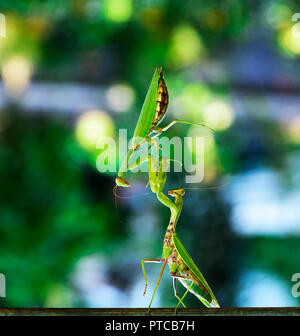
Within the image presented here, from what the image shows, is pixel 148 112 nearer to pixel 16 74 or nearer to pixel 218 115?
pixel 218 115

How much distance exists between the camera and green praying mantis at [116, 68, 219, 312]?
489mm

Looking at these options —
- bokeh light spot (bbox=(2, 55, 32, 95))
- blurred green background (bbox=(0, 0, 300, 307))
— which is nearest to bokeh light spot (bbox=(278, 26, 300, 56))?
blurred green background (bbox=(0, 0, 300, 307))

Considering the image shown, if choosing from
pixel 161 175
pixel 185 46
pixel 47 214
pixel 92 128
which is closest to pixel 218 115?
pixel 185 46

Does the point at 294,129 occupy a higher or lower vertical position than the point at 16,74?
lower

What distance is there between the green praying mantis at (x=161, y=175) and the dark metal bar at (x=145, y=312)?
0.06ft

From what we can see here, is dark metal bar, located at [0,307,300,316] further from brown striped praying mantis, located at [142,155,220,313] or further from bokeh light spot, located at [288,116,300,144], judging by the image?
bokeh light spot, located at [288,116,300,144]

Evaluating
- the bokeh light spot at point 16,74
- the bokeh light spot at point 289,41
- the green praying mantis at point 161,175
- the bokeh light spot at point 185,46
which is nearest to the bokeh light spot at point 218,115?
the bokeh light spot at point 185,46

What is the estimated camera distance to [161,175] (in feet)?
1.68

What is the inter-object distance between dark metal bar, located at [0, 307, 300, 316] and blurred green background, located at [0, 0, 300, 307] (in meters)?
0.62

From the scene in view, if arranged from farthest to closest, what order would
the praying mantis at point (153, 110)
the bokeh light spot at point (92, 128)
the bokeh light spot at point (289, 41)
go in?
the bokeh light spot at point (289, 41)
the bokeh light spot at point (92, 128)
the praying mantis at point (153, 110)

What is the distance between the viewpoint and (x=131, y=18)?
4.00 feet

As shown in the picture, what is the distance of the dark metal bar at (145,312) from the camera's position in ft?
1.60

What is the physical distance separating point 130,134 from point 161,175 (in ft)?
2.13

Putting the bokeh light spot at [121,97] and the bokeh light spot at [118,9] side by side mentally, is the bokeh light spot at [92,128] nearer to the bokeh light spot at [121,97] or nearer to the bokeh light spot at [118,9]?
the bokeh light spot at [121,97]
